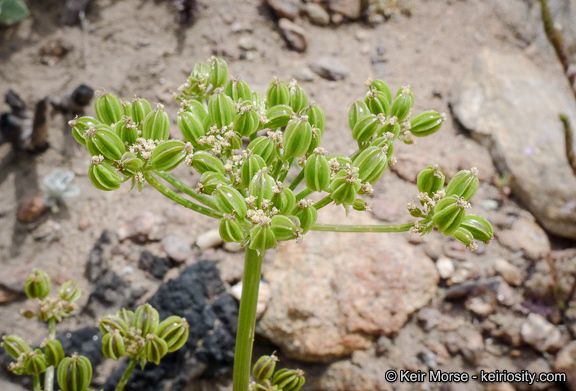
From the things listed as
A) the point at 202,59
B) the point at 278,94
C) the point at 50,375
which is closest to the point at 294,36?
the point at 202,59

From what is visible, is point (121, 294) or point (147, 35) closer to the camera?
point (121, 294)

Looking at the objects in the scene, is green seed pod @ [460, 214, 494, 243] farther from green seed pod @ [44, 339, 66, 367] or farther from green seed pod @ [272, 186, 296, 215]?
A: green seed pod @ [44, 339, 66, 367]

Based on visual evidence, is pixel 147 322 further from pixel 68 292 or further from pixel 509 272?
pixel 509 272

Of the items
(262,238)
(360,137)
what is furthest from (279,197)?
(360,137)

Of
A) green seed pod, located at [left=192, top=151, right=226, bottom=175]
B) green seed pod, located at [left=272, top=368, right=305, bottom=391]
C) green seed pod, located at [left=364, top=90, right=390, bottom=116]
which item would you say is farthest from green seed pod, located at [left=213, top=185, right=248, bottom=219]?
green seed pod, located at [left=272, top=368, right=305, bottom=391]

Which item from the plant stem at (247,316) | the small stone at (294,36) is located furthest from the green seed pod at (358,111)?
the small stone at (294,36)

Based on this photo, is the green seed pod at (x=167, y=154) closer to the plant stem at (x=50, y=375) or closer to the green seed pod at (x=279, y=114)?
the green seed pod at (x=279, y=114)

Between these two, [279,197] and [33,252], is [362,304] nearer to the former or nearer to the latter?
[279,197]
